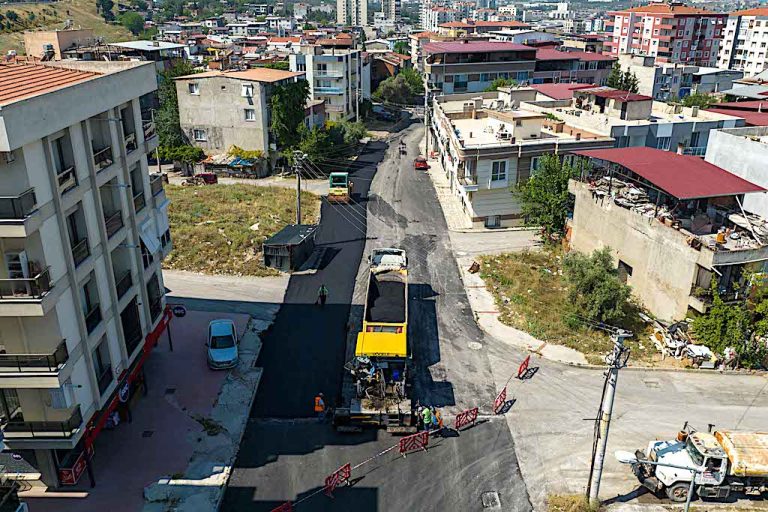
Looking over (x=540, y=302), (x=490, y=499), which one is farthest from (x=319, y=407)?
(x=540, y=302)

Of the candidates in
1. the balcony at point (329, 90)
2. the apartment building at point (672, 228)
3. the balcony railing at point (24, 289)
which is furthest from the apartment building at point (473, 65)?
the balcony railing at point (24, 289)

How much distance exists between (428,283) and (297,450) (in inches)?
634

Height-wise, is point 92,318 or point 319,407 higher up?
point 92,318

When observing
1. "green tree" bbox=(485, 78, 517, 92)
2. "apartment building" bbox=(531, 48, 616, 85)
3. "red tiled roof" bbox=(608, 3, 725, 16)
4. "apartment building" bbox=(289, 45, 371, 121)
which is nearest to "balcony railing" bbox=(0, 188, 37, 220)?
"apartment building" bbox=(289, 45, 371, 121)

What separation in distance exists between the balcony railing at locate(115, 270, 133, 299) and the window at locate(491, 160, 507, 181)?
92.9ft

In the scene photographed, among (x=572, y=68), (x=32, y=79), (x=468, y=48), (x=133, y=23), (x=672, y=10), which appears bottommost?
(x=572, y=68)

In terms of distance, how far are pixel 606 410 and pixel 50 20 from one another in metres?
190

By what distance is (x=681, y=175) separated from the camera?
31.3 m

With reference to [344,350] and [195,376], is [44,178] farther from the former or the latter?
[344,350]

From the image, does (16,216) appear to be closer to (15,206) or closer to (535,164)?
(15,206)

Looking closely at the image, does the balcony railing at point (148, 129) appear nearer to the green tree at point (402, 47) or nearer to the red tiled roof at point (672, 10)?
the red tiled roof at point (672, 10)

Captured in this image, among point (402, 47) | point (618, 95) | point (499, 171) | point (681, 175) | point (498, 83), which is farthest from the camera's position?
point (402, 47)

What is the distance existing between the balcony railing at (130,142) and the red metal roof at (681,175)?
82.8 ft

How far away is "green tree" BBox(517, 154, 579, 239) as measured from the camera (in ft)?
129
